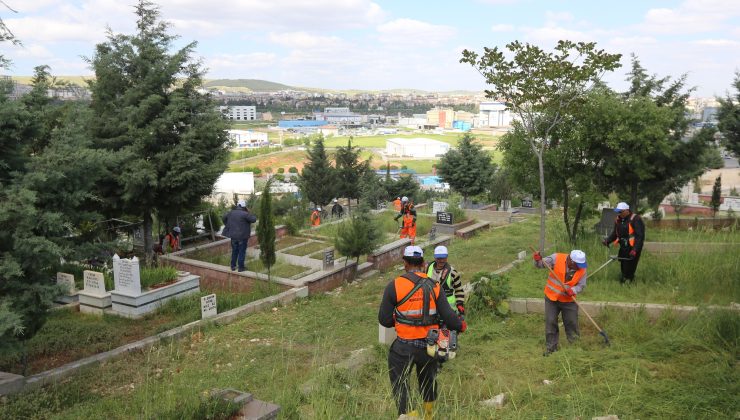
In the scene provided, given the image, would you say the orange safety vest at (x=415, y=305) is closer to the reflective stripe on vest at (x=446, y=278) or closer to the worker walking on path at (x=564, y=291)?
the reflective stripe on vest at (x=446, y=278)

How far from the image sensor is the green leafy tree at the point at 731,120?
19297mm

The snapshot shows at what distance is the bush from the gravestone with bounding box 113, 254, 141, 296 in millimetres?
6144

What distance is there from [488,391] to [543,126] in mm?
8994

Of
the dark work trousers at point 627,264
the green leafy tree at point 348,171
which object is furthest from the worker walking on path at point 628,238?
the green leafy tree at point 348,171

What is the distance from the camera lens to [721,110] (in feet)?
65.6

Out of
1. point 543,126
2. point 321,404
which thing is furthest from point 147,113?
point 321,404

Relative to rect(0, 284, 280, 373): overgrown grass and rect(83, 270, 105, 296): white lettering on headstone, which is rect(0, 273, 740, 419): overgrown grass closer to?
rect(0, 284, 280, 373): overgrown grass

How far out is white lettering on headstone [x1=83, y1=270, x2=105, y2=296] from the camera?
423 inches

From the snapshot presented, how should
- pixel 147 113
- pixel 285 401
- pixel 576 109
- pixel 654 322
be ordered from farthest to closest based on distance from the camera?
pixel 147 113 → pixel 576 109 → pixel 654 322 → pixel 285 401

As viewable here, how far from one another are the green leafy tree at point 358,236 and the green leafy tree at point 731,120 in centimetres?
1372

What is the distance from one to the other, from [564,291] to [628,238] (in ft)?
10.5

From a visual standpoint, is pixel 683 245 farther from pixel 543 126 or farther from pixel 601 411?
pixel 601 411

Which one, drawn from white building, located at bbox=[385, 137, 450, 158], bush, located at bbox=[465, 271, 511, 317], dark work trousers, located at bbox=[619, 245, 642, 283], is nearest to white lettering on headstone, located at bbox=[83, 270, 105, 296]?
bush, located at bbox=[465, 271, 511, 317]

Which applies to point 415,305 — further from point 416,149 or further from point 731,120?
point 416,149
